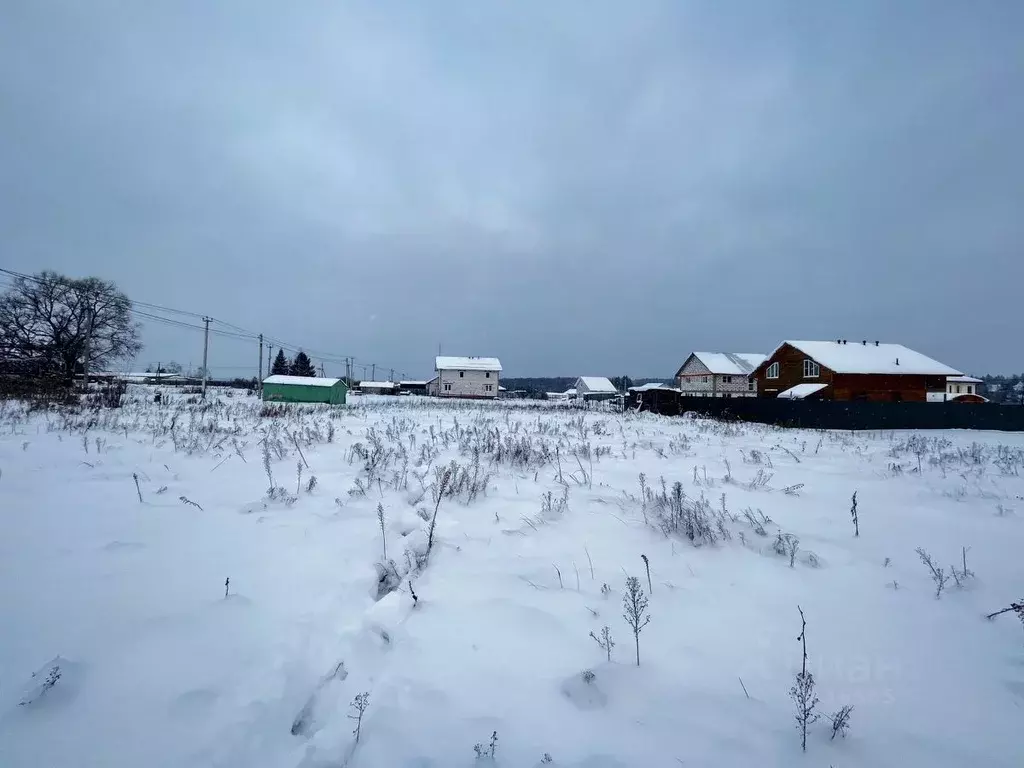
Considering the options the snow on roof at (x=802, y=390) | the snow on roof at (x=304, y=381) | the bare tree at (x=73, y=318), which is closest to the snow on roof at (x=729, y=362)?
the snow on roof at (x=802, y=390)

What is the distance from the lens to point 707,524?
3859 millimetres

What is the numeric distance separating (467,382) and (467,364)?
257 centimetres

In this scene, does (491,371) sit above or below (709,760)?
above

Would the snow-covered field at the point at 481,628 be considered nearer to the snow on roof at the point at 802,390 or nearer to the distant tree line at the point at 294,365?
the snow on roof at the point at 802,390

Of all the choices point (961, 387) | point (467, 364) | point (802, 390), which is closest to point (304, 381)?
point (467, 364)

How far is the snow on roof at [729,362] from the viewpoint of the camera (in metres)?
48.6

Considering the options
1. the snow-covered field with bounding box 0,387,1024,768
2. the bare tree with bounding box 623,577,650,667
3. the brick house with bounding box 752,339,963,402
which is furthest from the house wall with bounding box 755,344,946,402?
the bare tree with bounding box 623,577,650,667

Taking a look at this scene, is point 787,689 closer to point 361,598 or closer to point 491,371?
point 361,598

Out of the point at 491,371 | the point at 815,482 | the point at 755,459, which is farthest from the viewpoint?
A: the point at 491,371

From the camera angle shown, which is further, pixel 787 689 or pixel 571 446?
pixel 571 446

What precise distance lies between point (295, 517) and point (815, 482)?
23.4ft

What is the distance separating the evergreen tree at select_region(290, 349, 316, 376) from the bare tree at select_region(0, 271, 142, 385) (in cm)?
3596

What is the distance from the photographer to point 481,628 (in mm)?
2494

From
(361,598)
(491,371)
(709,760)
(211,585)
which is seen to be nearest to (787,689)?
(709,760)
